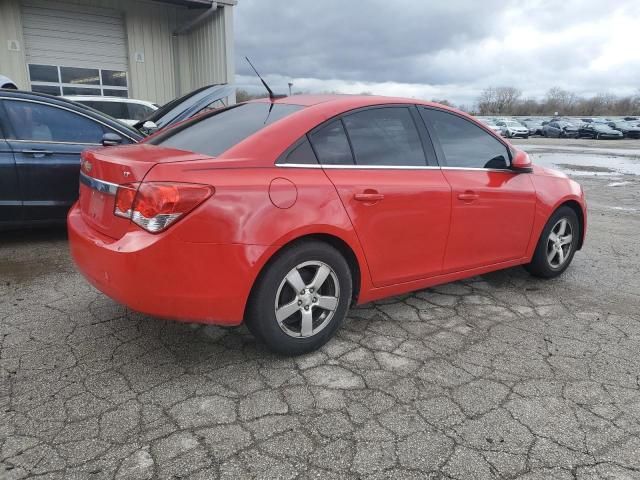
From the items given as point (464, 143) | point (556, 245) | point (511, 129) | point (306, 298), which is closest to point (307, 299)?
point (306, 298)

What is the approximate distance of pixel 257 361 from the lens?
9.48ft

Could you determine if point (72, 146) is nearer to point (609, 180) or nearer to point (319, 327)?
point (319, 327)

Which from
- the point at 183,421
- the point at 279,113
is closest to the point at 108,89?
the point at 279,113

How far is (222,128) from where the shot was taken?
10.2 ft

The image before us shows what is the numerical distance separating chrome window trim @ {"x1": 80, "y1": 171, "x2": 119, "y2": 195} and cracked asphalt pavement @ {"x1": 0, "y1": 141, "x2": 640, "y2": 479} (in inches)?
37.1

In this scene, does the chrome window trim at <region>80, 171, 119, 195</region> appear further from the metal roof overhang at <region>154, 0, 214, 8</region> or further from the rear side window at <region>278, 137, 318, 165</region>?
the metal roof overhang at <region>154, 0, 214, 8</region>

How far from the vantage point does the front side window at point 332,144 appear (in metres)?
2.93

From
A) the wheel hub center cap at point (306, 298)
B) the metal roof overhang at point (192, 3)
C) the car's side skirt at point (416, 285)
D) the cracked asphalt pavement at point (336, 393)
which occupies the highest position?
the metal roof overhang at point (192, 3)

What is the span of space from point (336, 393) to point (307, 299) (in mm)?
541

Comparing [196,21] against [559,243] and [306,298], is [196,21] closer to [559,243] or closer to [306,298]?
[559,243]

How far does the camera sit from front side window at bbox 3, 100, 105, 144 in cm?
474

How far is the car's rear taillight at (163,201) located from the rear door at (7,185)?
2.93 meters

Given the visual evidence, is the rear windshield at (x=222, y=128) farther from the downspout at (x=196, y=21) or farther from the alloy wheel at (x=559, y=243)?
the downspout at (x=196, y=21)

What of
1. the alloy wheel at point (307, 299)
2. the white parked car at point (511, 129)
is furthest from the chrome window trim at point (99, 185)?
the white parked car at point (511, 129)
